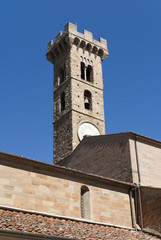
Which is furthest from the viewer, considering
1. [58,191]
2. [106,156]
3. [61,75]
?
[61,75]

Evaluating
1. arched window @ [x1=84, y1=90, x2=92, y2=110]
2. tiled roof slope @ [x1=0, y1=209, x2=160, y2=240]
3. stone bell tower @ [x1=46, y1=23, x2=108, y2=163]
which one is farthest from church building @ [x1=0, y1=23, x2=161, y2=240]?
arched window @ [x1=84, y1=90, x2=92, y2=110]

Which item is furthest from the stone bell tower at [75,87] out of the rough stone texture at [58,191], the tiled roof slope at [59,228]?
the tiled roof slope at [59,228]

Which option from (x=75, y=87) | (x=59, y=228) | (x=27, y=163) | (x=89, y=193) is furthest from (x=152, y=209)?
(x=75, y=87)

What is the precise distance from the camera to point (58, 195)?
1595 cm

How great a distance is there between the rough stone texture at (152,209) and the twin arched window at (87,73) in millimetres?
19071

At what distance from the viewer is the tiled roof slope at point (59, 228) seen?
12484 mm

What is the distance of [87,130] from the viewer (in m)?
31.7

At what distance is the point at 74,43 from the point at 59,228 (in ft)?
82.3

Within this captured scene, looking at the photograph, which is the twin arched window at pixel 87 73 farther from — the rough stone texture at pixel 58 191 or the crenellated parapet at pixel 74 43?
the rough stone texture at pixel 58 191

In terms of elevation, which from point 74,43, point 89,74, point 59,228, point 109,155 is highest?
point 74,43

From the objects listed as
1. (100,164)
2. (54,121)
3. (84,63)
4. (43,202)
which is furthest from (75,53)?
(43,202)

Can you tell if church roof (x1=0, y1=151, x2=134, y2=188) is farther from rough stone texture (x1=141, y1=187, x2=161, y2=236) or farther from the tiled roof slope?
rough stone texture (x1=141, y1=187, x2=161, y2=236)

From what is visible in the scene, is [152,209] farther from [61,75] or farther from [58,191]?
[61,75]

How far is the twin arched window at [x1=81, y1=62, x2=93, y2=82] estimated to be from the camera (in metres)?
35.7
